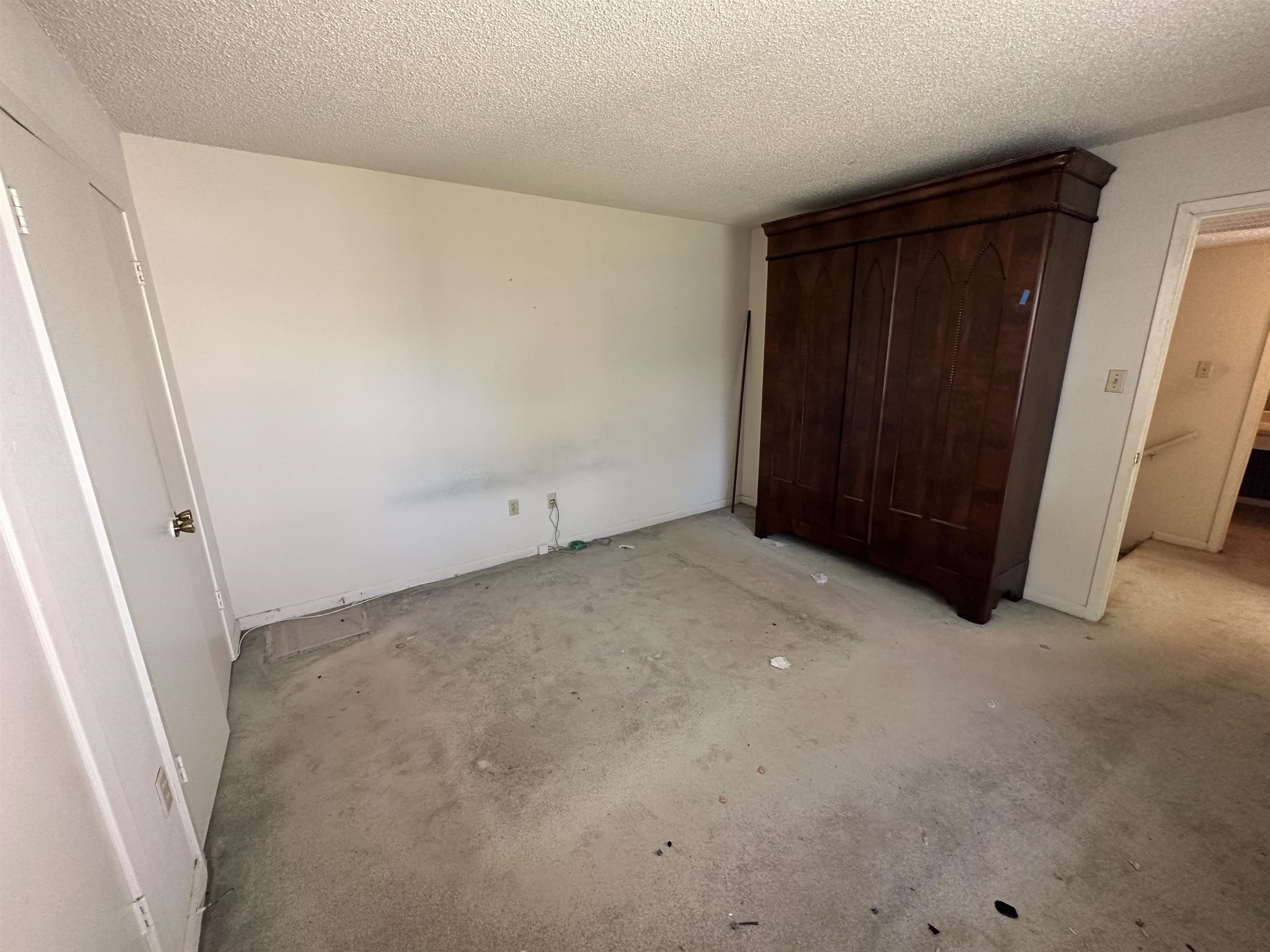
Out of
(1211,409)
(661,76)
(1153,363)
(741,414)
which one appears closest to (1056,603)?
(1153,363)

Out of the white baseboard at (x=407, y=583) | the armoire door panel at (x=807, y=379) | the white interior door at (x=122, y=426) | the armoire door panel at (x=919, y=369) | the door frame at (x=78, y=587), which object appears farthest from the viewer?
the armoire door panel at (x=807, y=379)

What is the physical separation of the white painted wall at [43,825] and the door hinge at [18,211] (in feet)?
2.38

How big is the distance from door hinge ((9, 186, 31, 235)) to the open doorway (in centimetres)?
470

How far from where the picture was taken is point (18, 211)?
3.46 feet

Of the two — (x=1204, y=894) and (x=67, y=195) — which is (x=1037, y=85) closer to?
(x=1204, y=894)

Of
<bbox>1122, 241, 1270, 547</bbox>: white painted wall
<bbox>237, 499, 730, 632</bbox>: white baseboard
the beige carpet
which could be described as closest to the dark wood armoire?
the beige carpet

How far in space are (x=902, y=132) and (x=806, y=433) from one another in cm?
164

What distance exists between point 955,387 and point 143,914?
328 centimetres

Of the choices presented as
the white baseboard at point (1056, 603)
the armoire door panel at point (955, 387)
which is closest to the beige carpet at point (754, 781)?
the white baseboard at point (1056, 603)

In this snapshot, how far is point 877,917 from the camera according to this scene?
128cm

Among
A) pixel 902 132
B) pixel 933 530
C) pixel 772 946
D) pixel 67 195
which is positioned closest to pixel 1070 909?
pixel 772 946

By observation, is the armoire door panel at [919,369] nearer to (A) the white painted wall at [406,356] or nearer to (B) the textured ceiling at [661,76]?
(B) the textured ceiling at [661,76]

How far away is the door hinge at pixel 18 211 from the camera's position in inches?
40.9

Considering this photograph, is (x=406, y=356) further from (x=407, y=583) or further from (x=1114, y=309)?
(x=1114, y=309)
